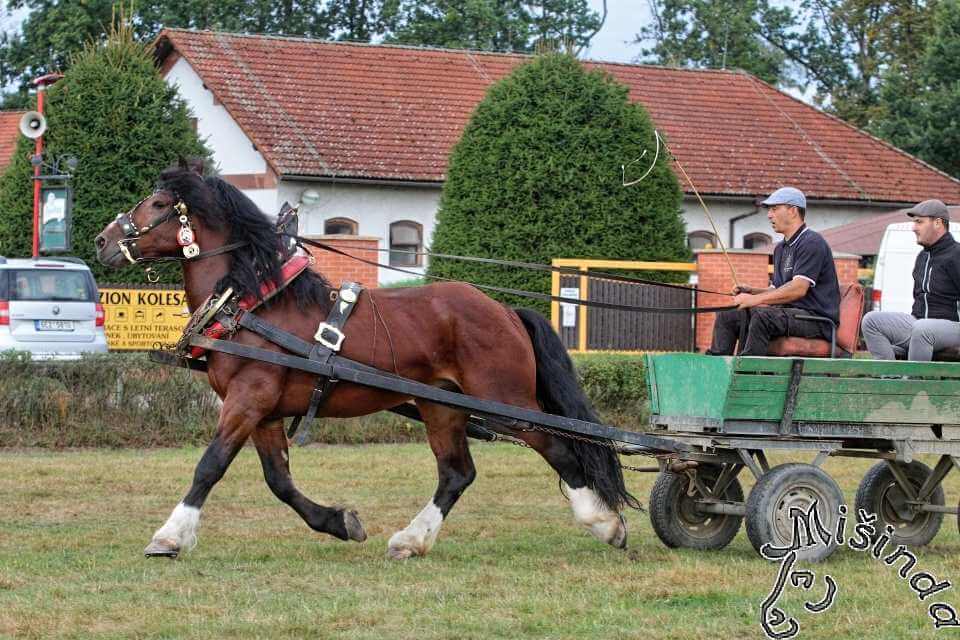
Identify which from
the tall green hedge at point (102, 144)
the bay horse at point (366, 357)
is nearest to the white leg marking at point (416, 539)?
the bay horse at point (366, 357)

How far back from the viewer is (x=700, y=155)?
31625mm

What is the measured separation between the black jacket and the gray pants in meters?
0.12

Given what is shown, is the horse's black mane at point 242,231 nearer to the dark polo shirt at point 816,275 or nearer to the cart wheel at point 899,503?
the dark polo shirt at point 816,275

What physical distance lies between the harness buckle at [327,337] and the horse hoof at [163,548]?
4.49 feet

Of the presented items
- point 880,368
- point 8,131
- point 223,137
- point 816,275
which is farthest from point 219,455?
point 8,131

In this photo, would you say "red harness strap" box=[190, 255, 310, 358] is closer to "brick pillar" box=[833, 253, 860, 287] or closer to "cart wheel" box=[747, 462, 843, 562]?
"cart wheel" box=[747, 462, 843, 562]

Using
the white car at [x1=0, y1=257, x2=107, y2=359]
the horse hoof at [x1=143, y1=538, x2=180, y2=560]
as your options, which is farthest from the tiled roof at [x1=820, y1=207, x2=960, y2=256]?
the horse hoof at [x1=143, y1=538, x2=180, y2=560]

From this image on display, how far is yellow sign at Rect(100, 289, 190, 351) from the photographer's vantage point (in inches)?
817

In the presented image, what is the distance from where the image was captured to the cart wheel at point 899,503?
9.48 m

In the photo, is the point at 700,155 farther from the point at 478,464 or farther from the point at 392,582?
the point at 392,582

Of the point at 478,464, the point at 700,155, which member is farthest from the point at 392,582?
the point at 700,155

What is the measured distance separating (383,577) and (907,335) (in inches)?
137

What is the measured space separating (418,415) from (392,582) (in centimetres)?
205

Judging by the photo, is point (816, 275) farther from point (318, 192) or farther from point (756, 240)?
point (756, 240)
